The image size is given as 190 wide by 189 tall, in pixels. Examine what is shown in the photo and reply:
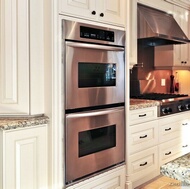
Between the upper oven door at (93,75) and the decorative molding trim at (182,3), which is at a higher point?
the decorative molding trim at (182,3)

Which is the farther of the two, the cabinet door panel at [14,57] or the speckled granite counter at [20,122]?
the cabinet door panel at [14,57]

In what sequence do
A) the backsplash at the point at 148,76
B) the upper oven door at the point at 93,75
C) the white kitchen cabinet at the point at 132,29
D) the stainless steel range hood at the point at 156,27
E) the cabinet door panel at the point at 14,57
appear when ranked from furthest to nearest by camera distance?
the backsplash at the point at 148,76 < the stainless steel range hood at the point at 156,27 < the white kitchen cabinet at the point at 132,29 < the upper oven door at the point at 93,75 < the cabinet door panel at the point at 14,57

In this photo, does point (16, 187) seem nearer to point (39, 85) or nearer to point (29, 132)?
point (29, 132)

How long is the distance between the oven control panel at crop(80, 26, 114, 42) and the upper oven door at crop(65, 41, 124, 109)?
0.08 m

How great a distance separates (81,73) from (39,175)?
0.90 metres

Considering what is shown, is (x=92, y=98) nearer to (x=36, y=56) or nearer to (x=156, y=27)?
(x=36, y=56)

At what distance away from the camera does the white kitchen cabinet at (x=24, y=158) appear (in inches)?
72.7

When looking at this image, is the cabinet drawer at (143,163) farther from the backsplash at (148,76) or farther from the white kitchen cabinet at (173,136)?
the backsplash at (148,76)

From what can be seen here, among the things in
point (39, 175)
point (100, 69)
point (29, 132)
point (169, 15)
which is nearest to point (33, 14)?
point (100, 69)

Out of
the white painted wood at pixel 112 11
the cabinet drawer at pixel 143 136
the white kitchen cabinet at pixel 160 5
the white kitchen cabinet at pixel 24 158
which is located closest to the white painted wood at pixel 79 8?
the white painted wood at pixel 112 11

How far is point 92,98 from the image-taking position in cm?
229

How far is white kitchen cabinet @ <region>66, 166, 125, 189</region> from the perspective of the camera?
2271 mm

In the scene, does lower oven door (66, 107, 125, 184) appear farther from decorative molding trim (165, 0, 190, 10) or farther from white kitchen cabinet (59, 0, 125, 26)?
decorative molding trim (165, 0, 190, 10)

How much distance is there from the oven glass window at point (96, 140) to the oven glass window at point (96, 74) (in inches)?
16.6
